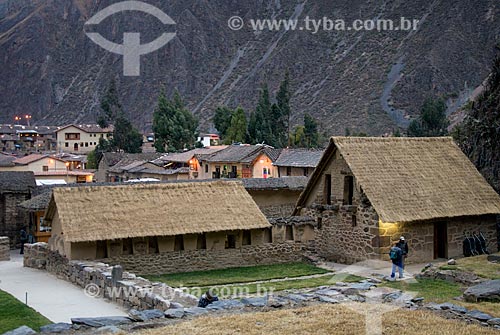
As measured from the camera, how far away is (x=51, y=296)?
18.2 metres

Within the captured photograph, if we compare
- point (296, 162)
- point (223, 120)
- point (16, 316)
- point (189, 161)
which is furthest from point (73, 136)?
point (16, 316)

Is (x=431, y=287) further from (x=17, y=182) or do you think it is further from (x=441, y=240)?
(x=17, y=182)

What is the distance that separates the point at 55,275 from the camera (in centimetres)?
2223

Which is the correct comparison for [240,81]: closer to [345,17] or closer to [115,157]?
[345,17]

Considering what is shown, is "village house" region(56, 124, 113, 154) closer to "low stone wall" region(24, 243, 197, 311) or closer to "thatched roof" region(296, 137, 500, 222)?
"thatched roof" region(296, 137, 500, 222)

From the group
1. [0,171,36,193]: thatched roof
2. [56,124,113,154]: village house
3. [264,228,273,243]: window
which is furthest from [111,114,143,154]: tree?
[264,228,273,243]: window

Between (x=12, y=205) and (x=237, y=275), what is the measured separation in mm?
16730

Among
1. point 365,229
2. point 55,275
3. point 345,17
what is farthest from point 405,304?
point 345,17

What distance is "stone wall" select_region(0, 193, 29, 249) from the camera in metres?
34.1

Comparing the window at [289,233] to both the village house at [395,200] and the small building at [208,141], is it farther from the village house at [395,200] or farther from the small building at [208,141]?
the small building at [208,141]

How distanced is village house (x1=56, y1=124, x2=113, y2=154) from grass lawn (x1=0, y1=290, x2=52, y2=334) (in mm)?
92209

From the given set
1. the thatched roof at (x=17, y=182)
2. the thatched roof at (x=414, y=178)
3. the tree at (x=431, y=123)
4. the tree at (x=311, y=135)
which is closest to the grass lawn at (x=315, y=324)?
the thatched roof at (x=414, y=178)

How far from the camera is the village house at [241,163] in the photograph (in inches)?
2172

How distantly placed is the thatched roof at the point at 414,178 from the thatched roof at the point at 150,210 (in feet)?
12.4
